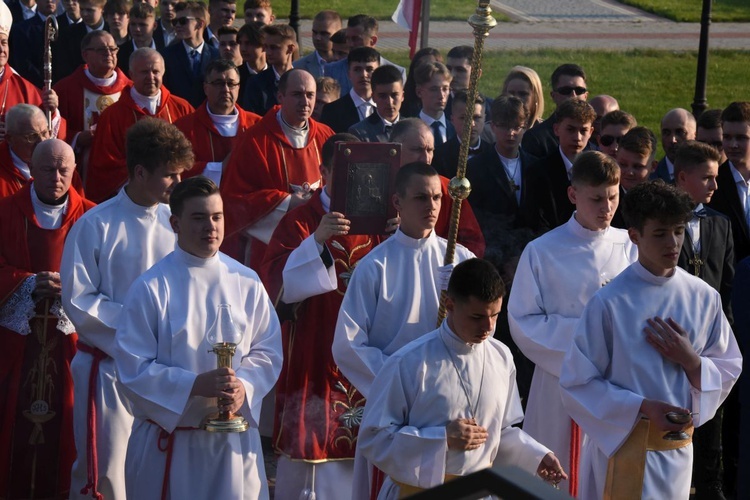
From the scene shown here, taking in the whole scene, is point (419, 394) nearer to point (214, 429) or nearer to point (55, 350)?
point (214, 429)

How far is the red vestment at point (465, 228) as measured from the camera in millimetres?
7375

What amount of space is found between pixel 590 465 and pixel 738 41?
16504 millimetres

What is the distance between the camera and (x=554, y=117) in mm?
9180

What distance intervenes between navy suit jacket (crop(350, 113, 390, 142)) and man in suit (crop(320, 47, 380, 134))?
0.70m

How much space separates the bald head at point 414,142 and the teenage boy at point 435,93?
1884 millimetres

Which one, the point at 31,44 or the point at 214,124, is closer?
the point at 214,124

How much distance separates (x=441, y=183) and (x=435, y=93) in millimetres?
2285

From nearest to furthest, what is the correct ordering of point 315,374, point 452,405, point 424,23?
point 452,405, point 315,374, point 424,23

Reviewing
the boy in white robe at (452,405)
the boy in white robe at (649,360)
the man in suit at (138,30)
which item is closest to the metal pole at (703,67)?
the man in suit at (138,30)

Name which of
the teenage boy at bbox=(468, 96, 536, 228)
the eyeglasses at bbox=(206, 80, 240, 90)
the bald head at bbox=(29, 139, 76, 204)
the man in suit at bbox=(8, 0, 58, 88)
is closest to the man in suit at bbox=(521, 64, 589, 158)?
the teenage boy at bbox=(468, 96, 536, 228)

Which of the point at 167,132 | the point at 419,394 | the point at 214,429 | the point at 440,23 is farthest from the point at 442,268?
the point at 440,23

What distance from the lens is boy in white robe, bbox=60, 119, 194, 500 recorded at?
676cm

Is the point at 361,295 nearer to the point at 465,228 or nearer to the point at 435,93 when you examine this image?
the point at 465,228

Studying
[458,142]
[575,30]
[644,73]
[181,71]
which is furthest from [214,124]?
[575,30]
